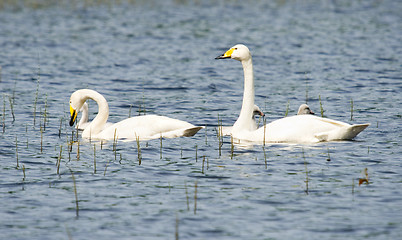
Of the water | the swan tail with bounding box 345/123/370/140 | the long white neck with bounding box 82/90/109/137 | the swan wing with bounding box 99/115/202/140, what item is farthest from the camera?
the long white neck with bounding box 82/90/109/137

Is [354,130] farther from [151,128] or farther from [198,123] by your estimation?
[198,123]

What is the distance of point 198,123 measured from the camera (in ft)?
47.9

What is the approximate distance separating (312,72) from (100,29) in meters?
12.3

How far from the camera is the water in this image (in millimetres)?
8219

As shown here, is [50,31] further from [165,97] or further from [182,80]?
[165,97]

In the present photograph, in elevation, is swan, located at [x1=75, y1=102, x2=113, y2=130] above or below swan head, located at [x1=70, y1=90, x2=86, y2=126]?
below

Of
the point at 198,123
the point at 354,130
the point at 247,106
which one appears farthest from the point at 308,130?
the point at 198,123

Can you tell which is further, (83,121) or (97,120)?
(83,121)

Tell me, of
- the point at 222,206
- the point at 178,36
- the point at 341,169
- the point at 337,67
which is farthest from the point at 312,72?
the point at 222,206

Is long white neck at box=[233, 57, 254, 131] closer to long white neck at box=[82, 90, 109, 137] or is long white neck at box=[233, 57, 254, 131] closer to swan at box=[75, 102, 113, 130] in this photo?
long white neck at box=[82, 90, 109, 137]

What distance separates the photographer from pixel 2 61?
23297mm

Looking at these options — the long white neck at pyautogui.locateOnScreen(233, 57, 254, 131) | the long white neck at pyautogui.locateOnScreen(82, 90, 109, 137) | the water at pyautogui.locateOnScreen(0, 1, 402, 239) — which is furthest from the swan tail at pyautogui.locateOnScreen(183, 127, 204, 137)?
the long white neck at pyautogui.locateOnScreen(82, 90, 109, 137)

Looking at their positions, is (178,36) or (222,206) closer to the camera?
(222,206)

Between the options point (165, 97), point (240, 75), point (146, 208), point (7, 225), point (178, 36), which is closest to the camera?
point (7, 225)
